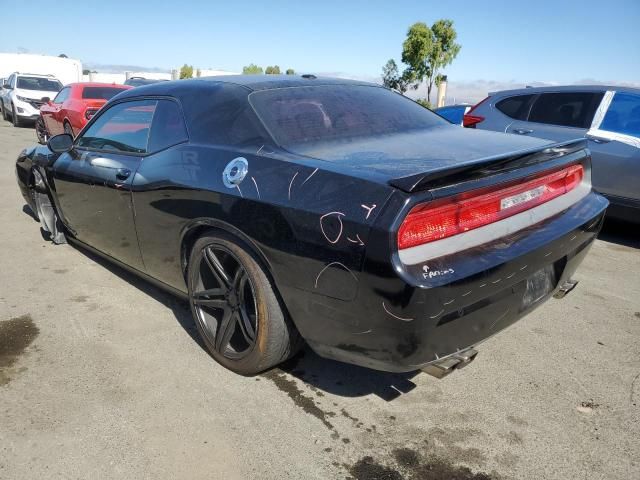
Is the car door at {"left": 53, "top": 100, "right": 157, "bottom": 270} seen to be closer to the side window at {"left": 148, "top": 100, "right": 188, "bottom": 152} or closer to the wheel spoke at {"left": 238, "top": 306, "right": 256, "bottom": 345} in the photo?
the side window at {"left": 148, "top": 100, "right": 188, "bottom": 152}

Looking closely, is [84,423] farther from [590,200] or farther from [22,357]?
[590,200]

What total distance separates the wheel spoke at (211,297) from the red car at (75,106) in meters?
8.39

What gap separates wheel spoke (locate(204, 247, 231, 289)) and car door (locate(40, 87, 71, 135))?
9.81 metres

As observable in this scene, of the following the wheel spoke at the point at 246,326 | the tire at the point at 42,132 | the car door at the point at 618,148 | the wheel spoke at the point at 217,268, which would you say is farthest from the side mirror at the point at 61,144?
the tire at the point at 42,132

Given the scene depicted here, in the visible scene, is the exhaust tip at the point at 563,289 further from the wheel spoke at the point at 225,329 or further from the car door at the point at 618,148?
the car door at the point at 618,148

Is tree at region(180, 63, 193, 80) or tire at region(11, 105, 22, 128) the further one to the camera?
tree at region(180, 63, 193, 80)

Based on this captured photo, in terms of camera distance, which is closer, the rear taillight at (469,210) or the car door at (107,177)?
the rear taillight at (469,210)

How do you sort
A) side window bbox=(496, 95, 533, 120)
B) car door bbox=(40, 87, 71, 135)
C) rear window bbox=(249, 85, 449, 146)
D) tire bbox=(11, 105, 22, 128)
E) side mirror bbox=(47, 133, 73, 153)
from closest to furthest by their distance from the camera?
1. rear window bbox=(249, 85, 449, 146)
2. side mirror bbox=(47, 133, 73, 153)
3. side window bbox=(496, 95, 533, 120)
4. car door bbox=(40, 87, 71, 135)
5. tire bbox=(11, 105, 22, 128)

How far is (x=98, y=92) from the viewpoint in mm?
10953

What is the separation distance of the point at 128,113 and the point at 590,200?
2.98m

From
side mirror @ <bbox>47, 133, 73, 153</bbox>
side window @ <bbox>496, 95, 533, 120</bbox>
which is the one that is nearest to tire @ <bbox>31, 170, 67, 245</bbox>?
side mirror @ <bbox>47, 133, 73, 153</bbox>

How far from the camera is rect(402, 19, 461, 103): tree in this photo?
23.4 metres

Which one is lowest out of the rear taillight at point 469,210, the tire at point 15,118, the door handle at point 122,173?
the tire at point 15,118

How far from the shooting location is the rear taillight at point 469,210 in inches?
72.9
